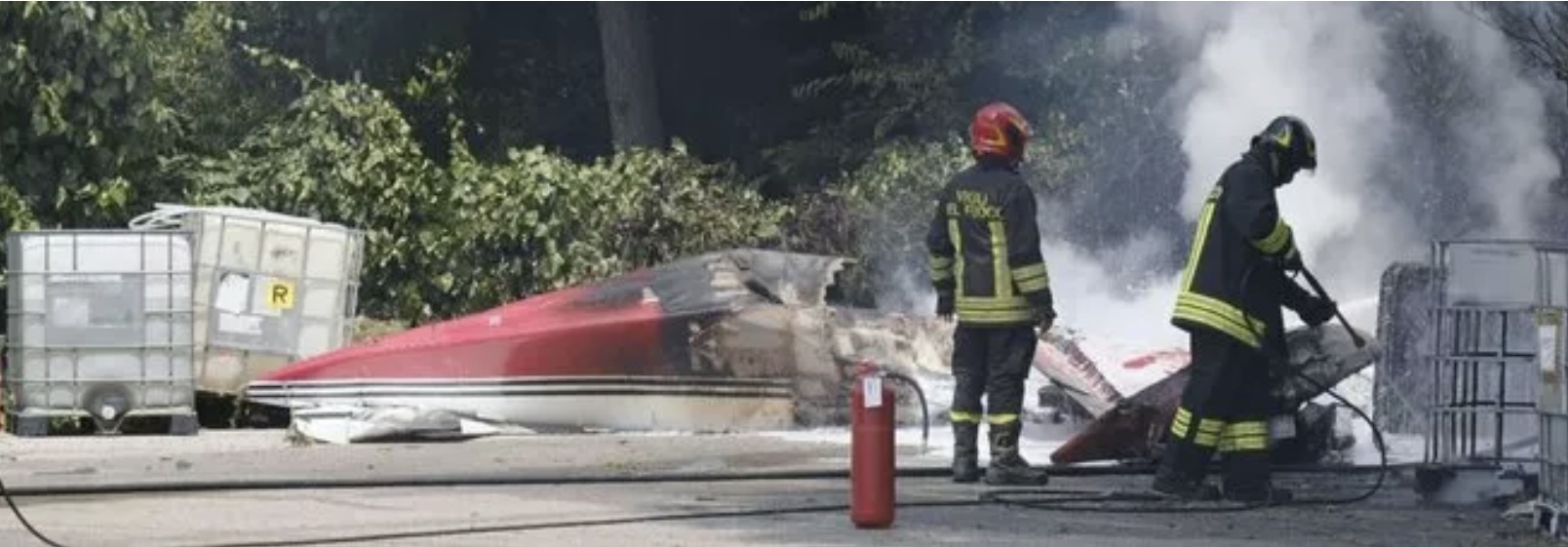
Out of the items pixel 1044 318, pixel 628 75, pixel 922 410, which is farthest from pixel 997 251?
pixel 628 75

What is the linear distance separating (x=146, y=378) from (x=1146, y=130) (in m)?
7.42

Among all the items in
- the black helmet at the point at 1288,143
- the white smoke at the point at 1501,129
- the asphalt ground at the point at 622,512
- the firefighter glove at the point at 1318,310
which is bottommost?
the asphalt ground at the point at 622,512

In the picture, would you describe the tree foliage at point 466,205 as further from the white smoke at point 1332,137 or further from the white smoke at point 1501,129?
the white smoke at point 1501,129

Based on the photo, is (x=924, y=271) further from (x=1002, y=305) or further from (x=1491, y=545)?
(x=1491, y=545)

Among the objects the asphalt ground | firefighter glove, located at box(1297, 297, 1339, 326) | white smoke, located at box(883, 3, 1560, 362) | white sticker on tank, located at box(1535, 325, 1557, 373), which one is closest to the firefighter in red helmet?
the asphalt ground

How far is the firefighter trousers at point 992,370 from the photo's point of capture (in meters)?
12.1

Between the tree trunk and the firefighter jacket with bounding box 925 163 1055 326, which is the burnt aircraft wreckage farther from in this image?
the tree trunk

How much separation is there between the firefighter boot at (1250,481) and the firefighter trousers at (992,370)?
1.01 m

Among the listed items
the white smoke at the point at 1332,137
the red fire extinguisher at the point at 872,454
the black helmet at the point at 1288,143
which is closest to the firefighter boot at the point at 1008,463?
the black helmet at the point at 1288,143

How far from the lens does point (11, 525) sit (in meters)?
10.1

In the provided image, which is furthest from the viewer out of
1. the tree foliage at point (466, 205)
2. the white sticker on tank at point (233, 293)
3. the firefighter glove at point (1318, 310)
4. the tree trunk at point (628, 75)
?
the tree trunk at point (628, 75)

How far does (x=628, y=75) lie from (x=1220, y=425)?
44.5 ft

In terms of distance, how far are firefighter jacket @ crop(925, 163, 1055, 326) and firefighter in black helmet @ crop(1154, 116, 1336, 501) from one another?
27.8 inches

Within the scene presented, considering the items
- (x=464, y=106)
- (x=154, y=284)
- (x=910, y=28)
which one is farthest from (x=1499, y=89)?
(x=464, y=106)
